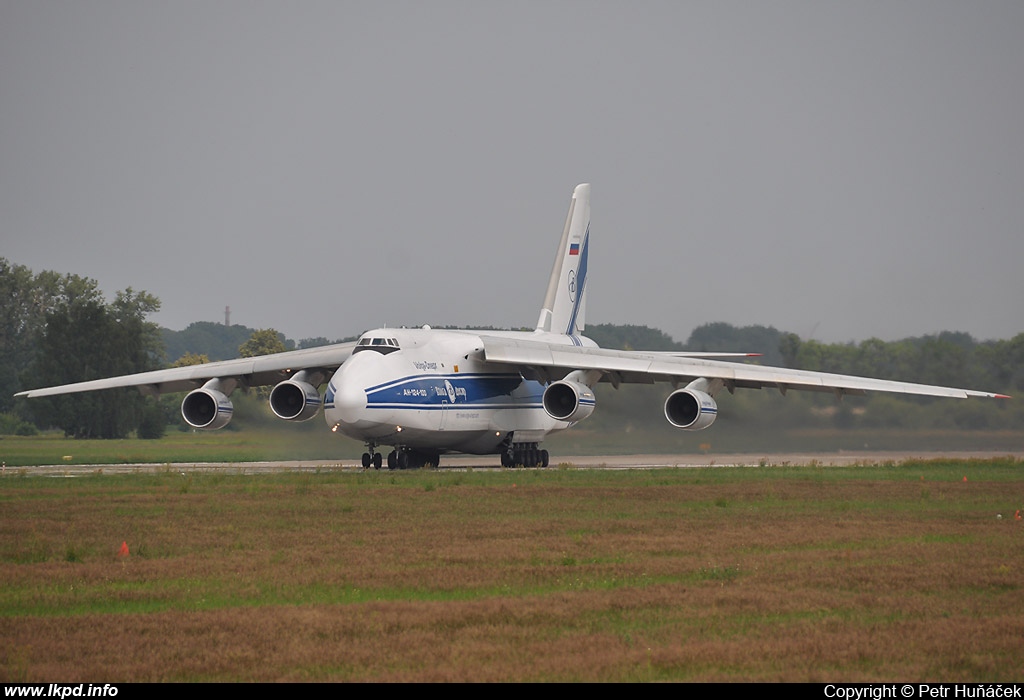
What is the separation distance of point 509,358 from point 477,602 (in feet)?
59.6

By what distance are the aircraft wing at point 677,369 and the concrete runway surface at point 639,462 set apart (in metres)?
2.25

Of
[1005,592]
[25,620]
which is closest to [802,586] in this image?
[1005,592]

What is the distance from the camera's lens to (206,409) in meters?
28.3

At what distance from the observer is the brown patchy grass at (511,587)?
7750 mm

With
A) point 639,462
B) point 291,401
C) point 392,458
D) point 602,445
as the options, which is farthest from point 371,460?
point 602,445

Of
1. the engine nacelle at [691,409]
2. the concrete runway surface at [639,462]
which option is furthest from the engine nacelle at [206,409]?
the engine nacelle at [691,409]

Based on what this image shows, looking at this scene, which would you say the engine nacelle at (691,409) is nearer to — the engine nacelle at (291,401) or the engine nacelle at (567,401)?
the engine nacelle at (567,401)

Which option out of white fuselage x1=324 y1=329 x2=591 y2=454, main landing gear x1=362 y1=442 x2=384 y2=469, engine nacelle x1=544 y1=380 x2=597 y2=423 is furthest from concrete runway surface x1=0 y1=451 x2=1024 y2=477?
engine nacelle x1=544 y1=380 x2=597 y2=423

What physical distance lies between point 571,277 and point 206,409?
11.8 meters

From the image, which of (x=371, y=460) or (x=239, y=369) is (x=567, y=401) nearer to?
(x=371, y=460)

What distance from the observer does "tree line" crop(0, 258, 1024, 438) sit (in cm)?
3375

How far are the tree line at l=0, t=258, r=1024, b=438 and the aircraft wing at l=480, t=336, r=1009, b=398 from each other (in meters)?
4.67

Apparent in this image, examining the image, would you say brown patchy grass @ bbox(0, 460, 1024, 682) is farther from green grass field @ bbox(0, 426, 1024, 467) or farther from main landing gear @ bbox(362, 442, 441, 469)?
green grass field @ bbox(0, 426, 1024, 467)

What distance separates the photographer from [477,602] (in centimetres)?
989
